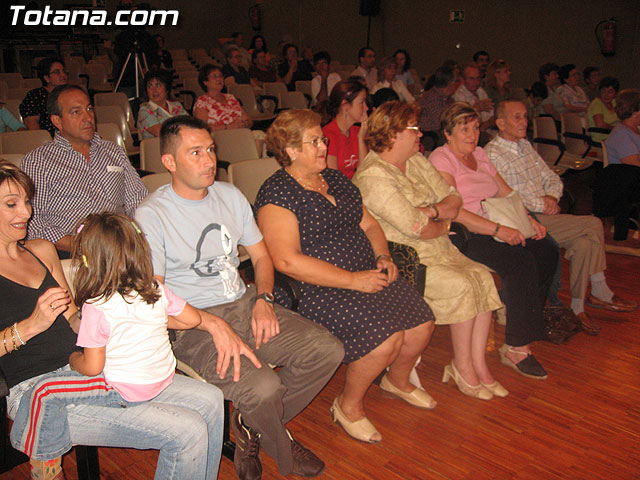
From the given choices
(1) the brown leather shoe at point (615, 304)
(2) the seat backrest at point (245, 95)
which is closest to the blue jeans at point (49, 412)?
(1) the brown leather shoe at point (615, 304)

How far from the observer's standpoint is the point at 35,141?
3.54 meters

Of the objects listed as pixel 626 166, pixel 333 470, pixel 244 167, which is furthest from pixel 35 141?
pixel 626 166

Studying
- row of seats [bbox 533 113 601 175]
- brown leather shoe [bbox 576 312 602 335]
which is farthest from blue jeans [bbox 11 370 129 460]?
row of seats [bbox 533 113 601 175]

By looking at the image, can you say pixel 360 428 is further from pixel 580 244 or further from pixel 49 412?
pixel 580 244

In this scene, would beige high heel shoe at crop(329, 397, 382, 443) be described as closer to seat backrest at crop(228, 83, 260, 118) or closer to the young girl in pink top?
the young girl in pink top

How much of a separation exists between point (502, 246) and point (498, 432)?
1.01 meters

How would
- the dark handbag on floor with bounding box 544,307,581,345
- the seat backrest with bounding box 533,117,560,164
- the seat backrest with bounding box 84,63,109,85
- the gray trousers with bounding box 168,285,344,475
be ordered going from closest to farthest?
the gray trousers with bounding box 168,285,344,475 → the dark handbag on floor with bounding box 544,307,581,345 → the seat backrest with bounding box 533,117,560,164 → the seat backrest with bounding box 84,63,109,85

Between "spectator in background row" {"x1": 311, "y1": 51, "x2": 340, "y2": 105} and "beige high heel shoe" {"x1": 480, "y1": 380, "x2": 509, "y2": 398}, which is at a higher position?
"spectator in background row" {"x1": 311, "y1": 51, "x2": 340, "y2": 105}

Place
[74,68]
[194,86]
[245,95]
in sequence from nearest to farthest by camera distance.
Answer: [245,95] < [194,86] < [74,68]

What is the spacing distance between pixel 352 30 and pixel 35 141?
35.5ft

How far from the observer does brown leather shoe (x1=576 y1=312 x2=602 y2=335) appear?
3.30 metres

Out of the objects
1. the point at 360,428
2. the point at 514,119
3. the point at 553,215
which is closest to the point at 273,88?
the point at 514,119

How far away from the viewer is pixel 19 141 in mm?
3473

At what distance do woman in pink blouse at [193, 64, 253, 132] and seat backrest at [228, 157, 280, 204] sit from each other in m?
2.16
